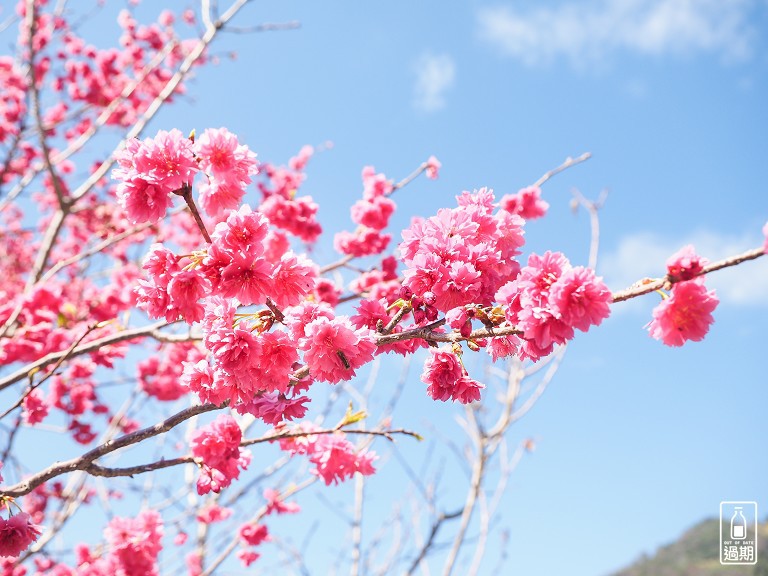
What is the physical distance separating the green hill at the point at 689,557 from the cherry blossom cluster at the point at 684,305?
48.2 m

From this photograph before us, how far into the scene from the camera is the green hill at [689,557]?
1834 inches

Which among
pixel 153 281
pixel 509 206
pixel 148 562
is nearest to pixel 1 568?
pixel 148 562

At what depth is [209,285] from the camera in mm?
1972

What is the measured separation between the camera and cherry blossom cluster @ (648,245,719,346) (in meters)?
1.57

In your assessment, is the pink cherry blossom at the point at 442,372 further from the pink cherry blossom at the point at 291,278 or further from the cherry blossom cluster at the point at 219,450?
the cherry blossom cluster at the point at 219,450

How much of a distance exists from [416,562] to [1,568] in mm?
3205

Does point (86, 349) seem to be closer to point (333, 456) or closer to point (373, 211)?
point (333, 456)

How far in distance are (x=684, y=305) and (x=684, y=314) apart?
0.05 meters

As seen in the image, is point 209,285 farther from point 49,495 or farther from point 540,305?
point 49,495

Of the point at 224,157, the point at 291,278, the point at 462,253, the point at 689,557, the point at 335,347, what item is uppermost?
the point at 689,557

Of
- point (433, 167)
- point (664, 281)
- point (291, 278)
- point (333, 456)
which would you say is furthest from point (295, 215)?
point (664, 281)

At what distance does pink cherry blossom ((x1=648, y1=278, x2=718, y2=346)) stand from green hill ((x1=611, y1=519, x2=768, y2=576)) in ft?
158

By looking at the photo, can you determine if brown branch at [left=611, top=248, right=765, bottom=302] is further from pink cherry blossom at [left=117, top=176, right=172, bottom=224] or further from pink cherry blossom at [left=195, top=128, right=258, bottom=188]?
pink cherry blossom at [left=117, top=176, right=172, bottom=224]

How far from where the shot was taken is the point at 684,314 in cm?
168
